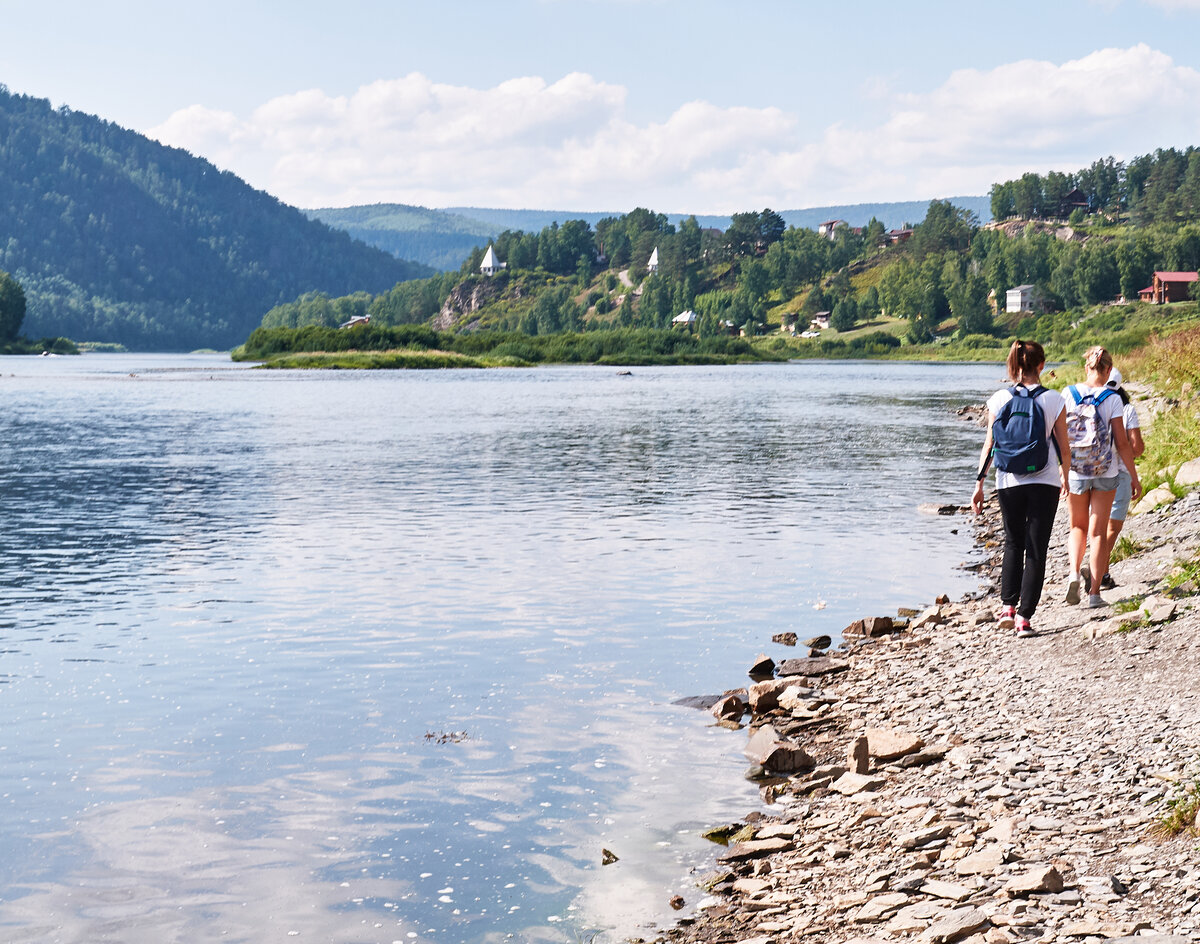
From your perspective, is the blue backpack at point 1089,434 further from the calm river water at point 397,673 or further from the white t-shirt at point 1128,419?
the calm river water at point 397,673

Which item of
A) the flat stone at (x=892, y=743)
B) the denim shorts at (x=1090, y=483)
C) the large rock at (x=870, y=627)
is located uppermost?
the denim shorts at (x=1090, y=483)

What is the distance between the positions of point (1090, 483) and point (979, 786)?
6429 millimetres

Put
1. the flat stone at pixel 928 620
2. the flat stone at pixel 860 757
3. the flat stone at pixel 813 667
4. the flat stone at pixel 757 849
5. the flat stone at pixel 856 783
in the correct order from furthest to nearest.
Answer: the flat stone at pixel 928 620 → the flat stone at pixel 813 667 → the flat stone at pixel 860 757 → the flat stone at pixel 856 783 → the flat stone at pixel 757 849

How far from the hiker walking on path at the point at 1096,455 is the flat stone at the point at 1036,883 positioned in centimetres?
811

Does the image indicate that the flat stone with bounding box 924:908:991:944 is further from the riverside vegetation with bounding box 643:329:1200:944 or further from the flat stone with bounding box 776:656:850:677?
the flat stone with bounding box 776:656:850:677

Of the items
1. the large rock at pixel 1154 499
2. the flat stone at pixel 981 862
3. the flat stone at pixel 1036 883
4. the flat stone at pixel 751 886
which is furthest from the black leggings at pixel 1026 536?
the large rock at pixel 1154 499

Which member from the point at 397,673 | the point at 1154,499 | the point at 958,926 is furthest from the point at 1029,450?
the point at 1154,499

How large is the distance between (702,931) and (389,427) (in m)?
63.0

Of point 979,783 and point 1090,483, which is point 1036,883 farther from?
point 1090,483

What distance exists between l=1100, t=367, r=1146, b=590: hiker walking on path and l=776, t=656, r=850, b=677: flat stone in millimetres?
3683

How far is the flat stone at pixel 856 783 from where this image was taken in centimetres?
1170

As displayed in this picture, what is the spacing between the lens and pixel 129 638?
19641 mm

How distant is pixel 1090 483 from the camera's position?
15852 millimetres

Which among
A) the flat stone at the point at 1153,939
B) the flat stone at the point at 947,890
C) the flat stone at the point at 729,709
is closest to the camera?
the flat stone at the point at 1153,939
